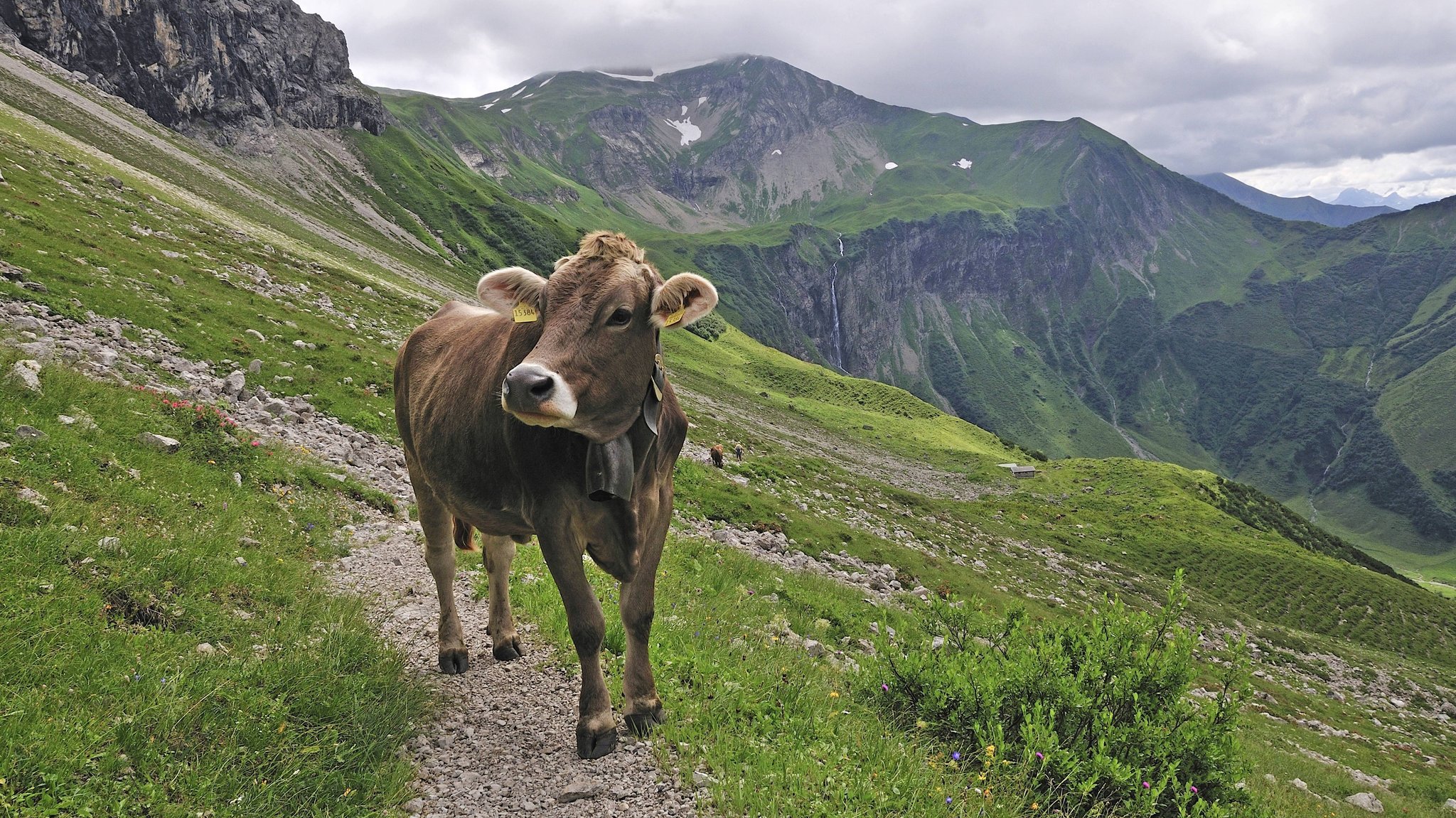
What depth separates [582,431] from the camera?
15.7 ft

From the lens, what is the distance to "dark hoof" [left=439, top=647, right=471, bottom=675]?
7.09 m

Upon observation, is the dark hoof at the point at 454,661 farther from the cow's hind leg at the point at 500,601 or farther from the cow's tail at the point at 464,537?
the cow's tail at the point at 464,537

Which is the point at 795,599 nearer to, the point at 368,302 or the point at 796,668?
the point at 796,668

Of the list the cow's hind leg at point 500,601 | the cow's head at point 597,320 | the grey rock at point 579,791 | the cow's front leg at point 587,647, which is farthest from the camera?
the cow's hind leg at point 500,601

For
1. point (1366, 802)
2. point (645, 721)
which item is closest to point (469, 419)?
point (645, 721)

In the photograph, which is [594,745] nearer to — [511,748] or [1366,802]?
[511,748]

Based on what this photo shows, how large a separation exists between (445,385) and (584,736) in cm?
351

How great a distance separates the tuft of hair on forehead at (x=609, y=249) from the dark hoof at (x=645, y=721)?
3.97 m

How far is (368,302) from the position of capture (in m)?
41.0

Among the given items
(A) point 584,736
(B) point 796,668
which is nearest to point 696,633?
(B) point 796,668

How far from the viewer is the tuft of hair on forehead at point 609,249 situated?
5113 mm

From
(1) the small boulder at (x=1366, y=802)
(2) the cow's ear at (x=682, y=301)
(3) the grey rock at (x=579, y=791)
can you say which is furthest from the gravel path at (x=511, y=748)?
(1) the small boulder at (x=1366, y=802)

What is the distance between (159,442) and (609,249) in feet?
33.0

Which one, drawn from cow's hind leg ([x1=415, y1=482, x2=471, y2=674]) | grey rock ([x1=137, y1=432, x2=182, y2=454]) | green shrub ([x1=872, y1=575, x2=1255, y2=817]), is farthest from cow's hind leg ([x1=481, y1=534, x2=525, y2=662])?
grey rock ([x1=137, y1=432, x2=182, y2=454])
